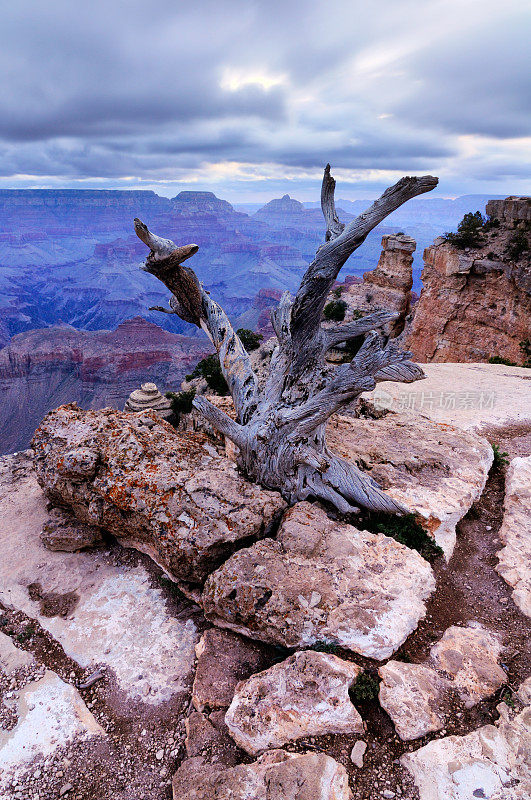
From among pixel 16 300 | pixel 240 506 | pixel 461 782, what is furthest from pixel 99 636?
pixel 16 300

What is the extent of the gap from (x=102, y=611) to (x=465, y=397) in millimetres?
12463

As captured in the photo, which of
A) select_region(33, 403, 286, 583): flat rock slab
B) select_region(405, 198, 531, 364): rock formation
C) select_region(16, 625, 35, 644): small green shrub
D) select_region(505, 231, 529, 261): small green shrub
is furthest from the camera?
select_region(405, 198, 531, 364): rock formation

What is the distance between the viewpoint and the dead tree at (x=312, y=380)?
6789mm

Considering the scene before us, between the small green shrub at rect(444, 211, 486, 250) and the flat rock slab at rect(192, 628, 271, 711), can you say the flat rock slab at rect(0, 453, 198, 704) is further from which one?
the small green shrub at rect(444, 211, 486, 250)

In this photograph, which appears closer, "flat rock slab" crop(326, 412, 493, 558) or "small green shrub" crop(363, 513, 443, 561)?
"small green shrub" crop(363, 513, 443, 561)

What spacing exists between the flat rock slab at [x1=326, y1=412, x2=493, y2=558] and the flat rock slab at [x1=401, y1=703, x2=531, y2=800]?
2.71 m

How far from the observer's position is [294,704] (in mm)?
4238

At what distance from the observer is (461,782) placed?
3625 mm

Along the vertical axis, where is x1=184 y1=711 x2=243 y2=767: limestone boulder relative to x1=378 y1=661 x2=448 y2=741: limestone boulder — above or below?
below

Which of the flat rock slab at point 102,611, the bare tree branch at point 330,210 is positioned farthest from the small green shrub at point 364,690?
the bare tree branch at point 330,210

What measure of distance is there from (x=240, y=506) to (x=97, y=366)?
3472 inches

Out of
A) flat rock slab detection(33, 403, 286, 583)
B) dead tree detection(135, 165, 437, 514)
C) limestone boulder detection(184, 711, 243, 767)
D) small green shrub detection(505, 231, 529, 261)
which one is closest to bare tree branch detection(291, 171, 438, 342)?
dead tree detection(135, 165, 437, 514)

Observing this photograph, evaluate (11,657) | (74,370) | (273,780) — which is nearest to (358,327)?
(273,780)

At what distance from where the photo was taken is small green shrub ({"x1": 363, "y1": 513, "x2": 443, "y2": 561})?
6480 mm
